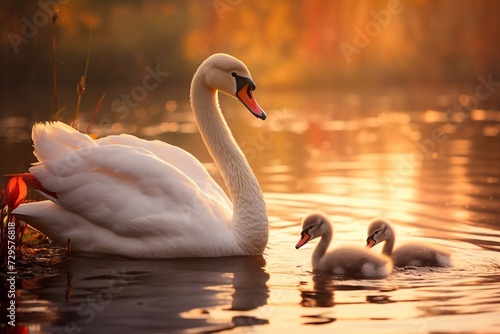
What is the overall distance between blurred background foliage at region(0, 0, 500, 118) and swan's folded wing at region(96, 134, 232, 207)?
24470 millimetres

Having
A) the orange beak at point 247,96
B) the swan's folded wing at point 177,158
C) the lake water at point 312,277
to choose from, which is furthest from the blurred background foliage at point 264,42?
the orange beak at point 247,96

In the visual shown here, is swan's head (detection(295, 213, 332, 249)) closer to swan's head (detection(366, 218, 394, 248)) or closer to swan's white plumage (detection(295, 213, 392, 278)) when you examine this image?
Result: swan's white plumage (detection(295, 213, 392, 278))

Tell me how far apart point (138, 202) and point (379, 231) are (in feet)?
6.58

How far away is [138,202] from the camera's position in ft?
26.5

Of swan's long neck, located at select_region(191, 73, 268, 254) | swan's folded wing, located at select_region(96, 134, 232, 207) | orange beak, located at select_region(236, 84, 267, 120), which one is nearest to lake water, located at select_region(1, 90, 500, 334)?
swan's long neck, located at select_region(191, 73, 268, 254)

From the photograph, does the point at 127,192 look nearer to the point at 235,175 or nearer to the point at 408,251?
the point at 235,175

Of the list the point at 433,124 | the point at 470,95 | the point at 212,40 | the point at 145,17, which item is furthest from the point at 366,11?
the point at 433,124

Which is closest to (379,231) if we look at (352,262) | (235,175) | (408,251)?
(408,251)

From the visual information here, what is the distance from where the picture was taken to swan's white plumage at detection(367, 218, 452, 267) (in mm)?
7852

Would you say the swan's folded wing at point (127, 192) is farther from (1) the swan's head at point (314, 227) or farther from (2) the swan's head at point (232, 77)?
(2) the swan's head at point (232, 77)

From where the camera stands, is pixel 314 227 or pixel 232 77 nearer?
pixel 314 227

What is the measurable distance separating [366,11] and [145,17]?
10.6 meters

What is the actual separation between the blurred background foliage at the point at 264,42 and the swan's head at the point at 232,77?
2498cm

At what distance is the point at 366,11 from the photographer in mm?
46281
